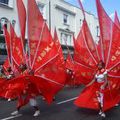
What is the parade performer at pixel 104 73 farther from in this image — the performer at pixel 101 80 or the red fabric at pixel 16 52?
the red fabric at pixel 16 52

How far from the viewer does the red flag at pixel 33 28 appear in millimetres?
10625

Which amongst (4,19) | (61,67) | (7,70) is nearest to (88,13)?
(4,19)

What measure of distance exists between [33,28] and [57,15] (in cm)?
2365

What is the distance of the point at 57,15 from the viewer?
34.1m

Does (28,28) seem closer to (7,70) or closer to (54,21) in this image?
(7,70)

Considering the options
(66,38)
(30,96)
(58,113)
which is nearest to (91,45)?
(58,113)

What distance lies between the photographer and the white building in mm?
28273

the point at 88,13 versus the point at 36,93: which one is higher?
the point at 88,13

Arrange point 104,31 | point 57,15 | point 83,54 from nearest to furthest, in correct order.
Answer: point 104,31, point 83,54, point 57,15

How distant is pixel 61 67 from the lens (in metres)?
11.2

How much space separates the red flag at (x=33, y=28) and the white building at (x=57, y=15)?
17274 millimetres

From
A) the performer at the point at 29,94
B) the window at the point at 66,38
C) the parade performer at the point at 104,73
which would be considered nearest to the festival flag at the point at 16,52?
the performer at the point at 29,94

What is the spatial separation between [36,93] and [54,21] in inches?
932

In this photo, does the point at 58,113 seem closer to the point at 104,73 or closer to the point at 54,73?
the point at 54,73
